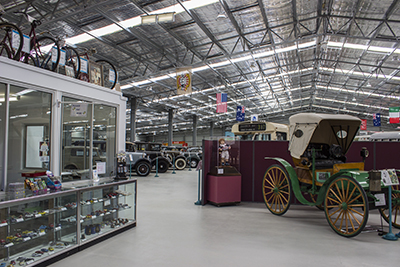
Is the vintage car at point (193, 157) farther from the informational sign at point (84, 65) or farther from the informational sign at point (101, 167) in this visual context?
the informational sign at point (84, 65)

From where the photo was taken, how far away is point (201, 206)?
663 centimetres

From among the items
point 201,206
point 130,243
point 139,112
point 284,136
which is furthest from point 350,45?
point 139,112

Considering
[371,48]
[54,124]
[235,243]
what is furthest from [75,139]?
[371,48]

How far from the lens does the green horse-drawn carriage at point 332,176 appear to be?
438 cm

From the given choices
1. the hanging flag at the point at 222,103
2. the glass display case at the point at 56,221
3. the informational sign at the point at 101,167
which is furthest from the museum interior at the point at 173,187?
the hanging flag at the point at 222,103

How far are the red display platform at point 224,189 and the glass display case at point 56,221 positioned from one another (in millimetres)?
2348

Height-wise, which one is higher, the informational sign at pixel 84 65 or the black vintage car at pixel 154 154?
the informational sign at pixel 84 65

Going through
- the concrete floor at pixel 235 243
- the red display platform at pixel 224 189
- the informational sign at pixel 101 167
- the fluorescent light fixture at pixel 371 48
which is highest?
the fluorescent light fixture at pixel 371 48

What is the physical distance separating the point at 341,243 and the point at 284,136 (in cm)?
785

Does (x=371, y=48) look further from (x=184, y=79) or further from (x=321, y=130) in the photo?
(x=321, y=130)

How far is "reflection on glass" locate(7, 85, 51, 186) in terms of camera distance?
12.8 feet

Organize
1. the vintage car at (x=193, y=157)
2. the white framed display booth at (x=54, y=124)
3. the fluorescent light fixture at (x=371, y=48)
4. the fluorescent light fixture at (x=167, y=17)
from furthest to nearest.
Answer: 1. the vintage car at (x=193, y=157)
2. the fluorescent light fixture at (x=371, y=48)
3. the fluorescent light fixture at (x=167, y=17)
4. the white framed display booth at (x=54, y=124)

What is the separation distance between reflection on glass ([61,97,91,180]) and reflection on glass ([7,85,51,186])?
0.87 ft

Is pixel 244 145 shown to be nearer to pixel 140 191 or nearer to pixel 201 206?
pixel 201 206
